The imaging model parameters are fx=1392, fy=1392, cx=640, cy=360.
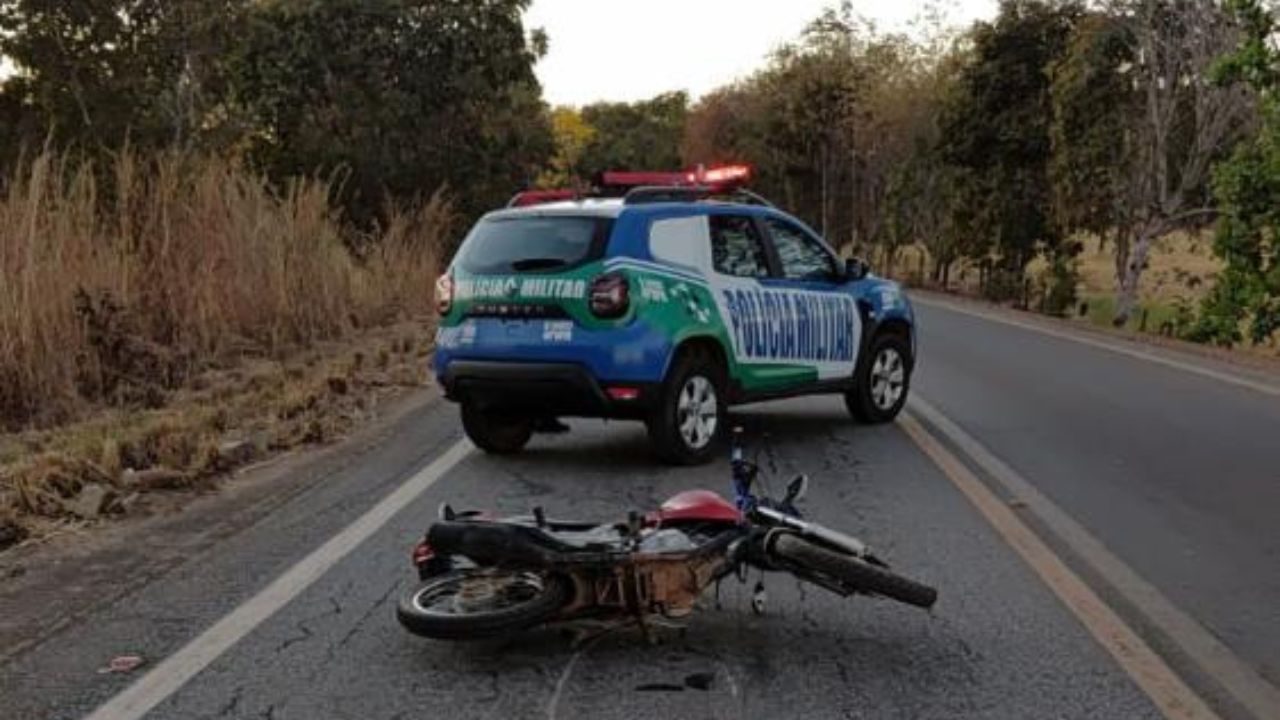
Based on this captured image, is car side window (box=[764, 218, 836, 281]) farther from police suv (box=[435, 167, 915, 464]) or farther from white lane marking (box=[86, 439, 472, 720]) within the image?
white lane marking (box=[86, 439, 472, 720])

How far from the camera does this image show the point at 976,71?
114 feet

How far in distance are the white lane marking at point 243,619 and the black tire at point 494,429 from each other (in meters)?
1.42

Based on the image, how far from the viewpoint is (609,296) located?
8844mm

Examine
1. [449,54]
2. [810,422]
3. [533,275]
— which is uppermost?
[449,54]

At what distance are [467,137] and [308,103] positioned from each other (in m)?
3.85

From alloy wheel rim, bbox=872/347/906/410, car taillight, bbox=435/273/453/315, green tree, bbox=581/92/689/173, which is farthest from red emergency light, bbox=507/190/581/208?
green tree, bbox=581/92/689/173

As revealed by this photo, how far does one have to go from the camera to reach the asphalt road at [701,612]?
475 cm

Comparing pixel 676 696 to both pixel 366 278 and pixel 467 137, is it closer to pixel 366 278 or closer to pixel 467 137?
pixel 366 278

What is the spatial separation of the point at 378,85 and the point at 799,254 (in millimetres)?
24096

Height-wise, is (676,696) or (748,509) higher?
(748,509)

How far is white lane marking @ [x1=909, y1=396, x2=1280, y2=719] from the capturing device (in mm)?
4871

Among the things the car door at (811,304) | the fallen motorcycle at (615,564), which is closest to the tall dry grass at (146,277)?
the car door at (811,304)

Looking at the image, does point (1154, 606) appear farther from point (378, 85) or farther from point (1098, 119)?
point (378, 85)

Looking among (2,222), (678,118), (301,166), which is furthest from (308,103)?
(678,118)
